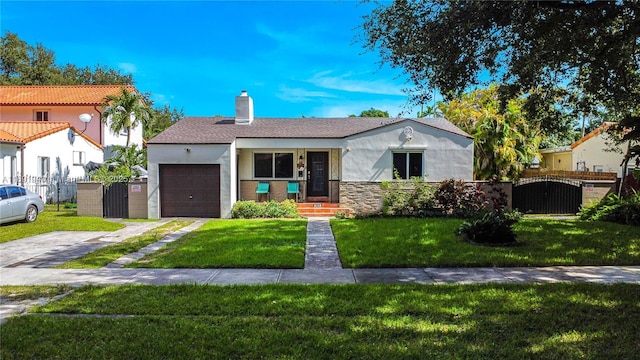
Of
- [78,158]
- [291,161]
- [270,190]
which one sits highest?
[78,158]

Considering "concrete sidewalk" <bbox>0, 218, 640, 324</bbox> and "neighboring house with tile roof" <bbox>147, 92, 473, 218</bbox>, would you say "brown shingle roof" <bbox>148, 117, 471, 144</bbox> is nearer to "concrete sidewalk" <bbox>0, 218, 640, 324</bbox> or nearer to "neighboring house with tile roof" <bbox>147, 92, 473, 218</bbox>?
"neighboring house with tile roof" <bbox>147, 92, 473, 218</bbox>

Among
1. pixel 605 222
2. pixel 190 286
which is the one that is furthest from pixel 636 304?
pixel 605 222

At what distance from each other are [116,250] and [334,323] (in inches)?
270

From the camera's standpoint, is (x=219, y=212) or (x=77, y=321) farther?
(x=219, y=212)

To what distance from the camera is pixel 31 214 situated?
14.5 meters

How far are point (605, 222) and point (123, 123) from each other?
24.8 metres

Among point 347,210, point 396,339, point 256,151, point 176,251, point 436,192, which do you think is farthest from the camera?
point 256,151

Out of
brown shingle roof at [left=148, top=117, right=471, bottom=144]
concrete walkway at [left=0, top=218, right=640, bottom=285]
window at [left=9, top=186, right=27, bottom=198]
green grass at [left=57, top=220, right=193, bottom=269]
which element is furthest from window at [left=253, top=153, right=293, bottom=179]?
concrete walkway at [left=0, top=218, right=640, bottom=285]

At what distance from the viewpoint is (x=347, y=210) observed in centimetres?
1688

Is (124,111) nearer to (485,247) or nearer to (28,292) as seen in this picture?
(28,292)

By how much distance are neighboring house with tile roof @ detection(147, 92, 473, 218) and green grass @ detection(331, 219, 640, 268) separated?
5.31 metres

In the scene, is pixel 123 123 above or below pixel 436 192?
above

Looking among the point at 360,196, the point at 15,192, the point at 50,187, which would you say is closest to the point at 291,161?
the point at 360,196

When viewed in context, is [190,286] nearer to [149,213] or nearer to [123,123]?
[149,213]
